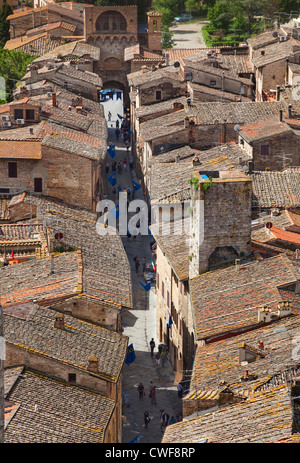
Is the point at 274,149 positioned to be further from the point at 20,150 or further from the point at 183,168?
the point at 20,150

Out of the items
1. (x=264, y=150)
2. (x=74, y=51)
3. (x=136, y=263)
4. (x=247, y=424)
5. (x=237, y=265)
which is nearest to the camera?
(x=247, y=424)

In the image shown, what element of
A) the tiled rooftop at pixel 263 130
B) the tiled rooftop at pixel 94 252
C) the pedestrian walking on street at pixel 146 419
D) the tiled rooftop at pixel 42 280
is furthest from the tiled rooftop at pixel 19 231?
the tiled rooftop at pixel 263 130

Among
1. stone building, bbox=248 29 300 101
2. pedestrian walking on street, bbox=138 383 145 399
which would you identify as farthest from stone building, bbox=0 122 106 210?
stone building, bbox=248 29 300 101

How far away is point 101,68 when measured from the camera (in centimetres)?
9138

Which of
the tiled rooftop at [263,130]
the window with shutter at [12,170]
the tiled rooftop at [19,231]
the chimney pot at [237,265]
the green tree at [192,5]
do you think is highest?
the chimney pot at [237,265]

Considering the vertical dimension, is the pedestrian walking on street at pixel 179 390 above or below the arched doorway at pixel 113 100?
above

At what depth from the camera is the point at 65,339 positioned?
125 feet

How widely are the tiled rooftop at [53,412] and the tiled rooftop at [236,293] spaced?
499cm

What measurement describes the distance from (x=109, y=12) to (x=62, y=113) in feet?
99.6

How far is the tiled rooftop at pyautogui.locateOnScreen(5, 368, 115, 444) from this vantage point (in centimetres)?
3216

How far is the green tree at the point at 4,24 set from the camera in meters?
104

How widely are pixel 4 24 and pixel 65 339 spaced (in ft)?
234

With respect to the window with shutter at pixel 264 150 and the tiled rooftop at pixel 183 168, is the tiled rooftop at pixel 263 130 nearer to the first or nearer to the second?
the window with shutter at pixel 264 150

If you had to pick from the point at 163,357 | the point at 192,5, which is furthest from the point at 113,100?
the point at 163,357
